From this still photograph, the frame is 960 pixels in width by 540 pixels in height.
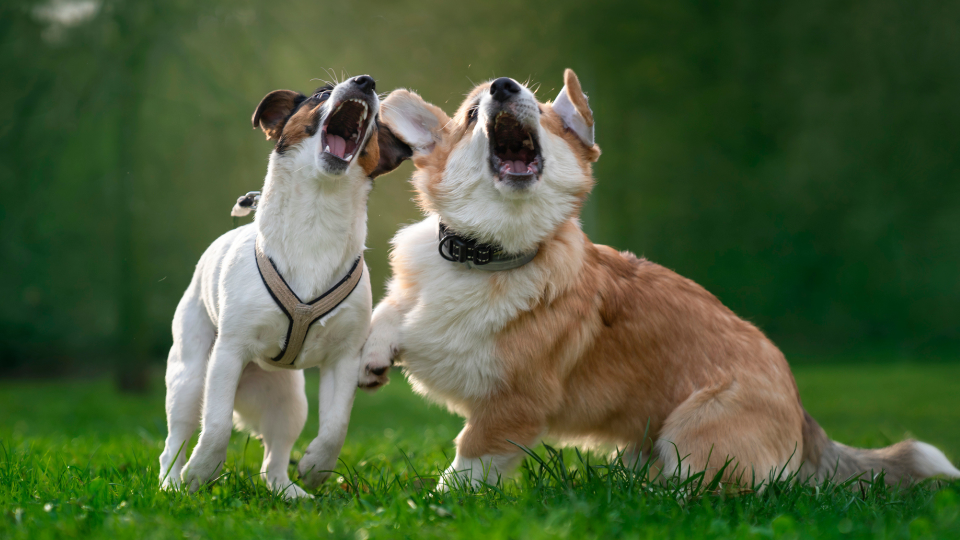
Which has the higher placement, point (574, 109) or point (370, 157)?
point (574, 109)

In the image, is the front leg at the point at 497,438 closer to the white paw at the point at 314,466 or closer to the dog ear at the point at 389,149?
the white paw at the point at 314,466

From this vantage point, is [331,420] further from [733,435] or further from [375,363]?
[733,435]

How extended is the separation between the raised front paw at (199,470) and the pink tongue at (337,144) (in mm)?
1502

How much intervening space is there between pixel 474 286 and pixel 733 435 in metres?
1.37

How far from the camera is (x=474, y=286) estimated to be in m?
3.32

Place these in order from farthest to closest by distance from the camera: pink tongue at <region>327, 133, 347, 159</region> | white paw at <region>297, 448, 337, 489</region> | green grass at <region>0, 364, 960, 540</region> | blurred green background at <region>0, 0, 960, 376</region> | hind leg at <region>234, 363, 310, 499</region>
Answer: blurred green background at <region>0, 0, 960, 376</region> < hind leg at <region>234, 363, 310, 499</region> < pink tongue at <region>327, 133, 347, 159</region> < white paw at <region>297, 448, 337, 489</region> < green grass at <region>0, 364, 960, 540</region>

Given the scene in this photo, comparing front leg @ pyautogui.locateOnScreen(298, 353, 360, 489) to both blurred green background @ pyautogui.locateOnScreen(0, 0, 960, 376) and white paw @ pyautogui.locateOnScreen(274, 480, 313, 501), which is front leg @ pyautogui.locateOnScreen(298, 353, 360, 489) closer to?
white paw @ pyautogui.locateOnScreen(274, 480, 313, 501)

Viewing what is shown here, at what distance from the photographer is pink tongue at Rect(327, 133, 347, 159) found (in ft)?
11.1

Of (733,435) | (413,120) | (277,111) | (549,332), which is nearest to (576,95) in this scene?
(413,120)

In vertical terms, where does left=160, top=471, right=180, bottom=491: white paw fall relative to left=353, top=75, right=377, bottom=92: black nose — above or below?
below

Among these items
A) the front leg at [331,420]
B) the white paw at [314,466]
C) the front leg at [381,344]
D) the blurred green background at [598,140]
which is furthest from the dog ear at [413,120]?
the blurred green background at [598,140]

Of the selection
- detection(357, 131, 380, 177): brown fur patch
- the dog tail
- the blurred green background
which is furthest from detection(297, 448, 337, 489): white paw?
the blurred green background

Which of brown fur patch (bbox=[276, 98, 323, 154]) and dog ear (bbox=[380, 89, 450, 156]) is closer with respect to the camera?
brown fur patch (bbox=[276, 98, 323, 154])

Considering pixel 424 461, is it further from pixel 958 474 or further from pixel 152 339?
pixel 152 339
